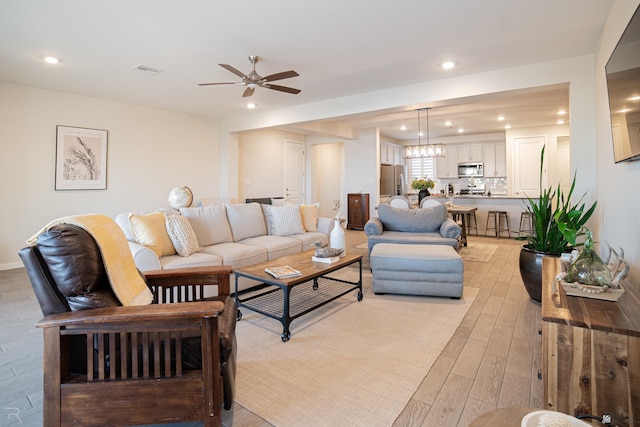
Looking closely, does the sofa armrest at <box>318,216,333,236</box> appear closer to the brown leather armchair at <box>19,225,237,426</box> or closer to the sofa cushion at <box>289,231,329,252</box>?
the sofa cushion at <box>289,231,329,252</box>

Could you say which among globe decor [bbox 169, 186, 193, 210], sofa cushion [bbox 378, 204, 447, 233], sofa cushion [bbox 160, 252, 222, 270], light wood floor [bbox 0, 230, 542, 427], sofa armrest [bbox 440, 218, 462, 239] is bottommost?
light wood floor [bbox 0, 230, 542, 427]

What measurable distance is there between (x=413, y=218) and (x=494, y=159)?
5.37m

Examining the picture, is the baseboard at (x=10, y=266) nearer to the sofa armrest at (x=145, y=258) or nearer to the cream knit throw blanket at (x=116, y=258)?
the sofa armrest at (x=145, y=258)

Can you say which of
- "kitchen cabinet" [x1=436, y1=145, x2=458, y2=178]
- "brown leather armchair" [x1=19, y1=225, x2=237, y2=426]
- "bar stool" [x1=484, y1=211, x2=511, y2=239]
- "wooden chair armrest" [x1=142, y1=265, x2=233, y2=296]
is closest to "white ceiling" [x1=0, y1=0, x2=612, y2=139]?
"wooden chair armrest" [x1=142, y1=265, x2=233, y2=296]

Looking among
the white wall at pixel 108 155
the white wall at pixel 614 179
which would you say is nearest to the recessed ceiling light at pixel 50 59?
the white wall at pixel 108 155

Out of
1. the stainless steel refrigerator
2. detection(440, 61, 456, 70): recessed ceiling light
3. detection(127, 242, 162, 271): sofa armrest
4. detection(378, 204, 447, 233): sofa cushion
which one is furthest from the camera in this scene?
the stainless steel refrigerator

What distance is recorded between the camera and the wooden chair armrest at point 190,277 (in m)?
1.99

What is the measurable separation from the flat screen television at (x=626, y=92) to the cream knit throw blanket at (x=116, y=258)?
273cm

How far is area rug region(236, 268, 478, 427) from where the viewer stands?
167cm

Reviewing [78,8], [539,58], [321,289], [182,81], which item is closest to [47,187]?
[182,81]

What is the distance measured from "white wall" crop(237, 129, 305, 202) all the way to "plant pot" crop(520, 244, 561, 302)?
227 inches

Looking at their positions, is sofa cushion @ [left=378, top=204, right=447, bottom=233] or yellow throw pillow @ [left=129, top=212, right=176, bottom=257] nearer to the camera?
yellow throw pillow @ [left=129, top=212, right=176, bottom=257]

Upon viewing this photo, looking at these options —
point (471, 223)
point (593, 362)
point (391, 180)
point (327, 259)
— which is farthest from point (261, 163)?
point (593, 362)

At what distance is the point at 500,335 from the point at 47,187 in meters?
6.11
